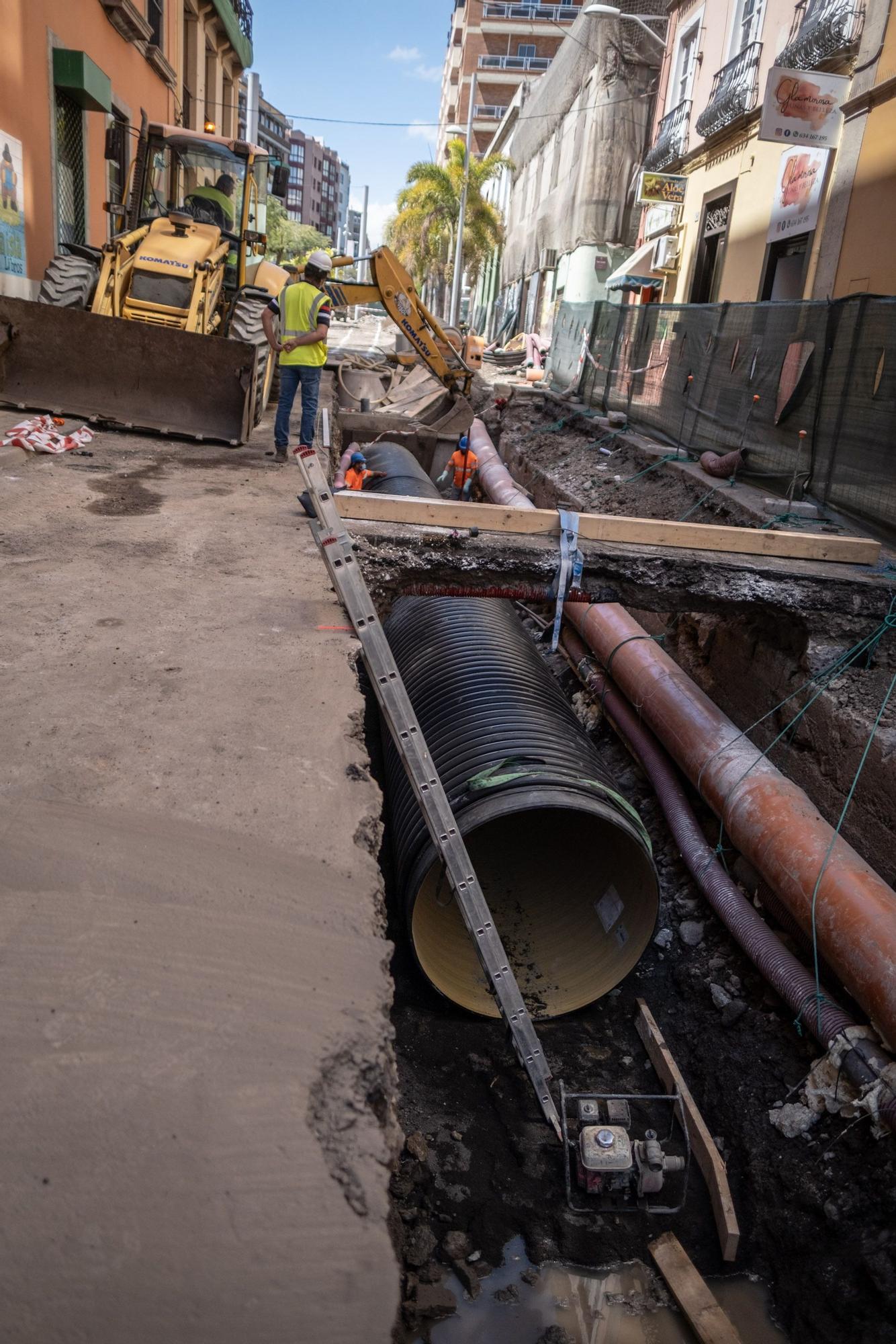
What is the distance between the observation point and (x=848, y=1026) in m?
3.61

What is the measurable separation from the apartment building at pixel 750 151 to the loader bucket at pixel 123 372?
749cm

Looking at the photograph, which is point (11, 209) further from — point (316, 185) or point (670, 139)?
point (316, 185)

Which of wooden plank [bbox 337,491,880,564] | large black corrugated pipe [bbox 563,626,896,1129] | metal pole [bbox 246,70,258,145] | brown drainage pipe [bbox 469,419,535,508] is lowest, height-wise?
large black corrugated pipe [bbox 563,626,896,1129]

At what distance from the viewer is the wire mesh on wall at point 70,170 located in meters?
13.0

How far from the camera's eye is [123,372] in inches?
312

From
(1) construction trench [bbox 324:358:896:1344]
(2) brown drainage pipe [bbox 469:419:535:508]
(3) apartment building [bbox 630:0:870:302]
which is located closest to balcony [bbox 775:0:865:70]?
(3) apartment building [bbox 630:0:870:302]

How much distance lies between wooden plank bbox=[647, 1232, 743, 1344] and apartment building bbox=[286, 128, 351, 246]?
10830 centimetres

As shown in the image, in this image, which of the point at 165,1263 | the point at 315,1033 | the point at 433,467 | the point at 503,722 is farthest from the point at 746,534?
the point at 433,467

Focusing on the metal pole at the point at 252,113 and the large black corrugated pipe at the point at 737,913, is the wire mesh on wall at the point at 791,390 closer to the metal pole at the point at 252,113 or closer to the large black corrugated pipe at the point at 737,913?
the large black corrugated pipe at the point at 737,913

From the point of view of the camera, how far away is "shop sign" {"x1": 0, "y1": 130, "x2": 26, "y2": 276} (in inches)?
419

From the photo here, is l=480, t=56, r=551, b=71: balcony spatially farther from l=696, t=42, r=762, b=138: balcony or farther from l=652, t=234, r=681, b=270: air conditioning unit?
l=696, t=42, r=762, b=138: balcony

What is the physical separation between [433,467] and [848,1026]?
10.3 m

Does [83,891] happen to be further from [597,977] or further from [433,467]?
[433,467]

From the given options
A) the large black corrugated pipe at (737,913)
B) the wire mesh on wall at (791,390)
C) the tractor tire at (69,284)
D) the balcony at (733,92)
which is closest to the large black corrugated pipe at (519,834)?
the large black corrugated pipe at (737,913)
